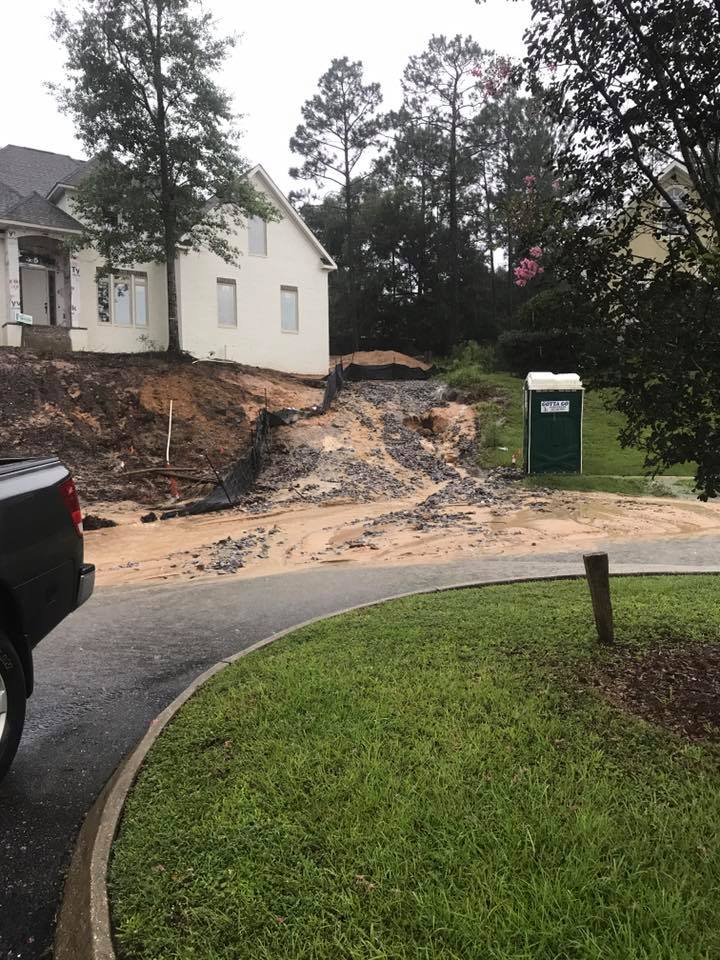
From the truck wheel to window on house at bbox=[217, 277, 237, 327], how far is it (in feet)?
79.3

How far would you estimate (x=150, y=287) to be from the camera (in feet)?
81.7

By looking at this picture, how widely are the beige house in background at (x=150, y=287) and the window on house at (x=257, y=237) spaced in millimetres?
41

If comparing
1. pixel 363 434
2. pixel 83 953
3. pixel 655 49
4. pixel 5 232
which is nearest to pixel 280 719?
pixel 83 953

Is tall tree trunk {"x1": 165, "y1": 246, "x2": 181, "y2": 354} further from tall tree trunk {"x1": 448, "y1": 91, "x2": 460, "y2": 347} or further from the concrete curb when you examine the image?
the concrete curb

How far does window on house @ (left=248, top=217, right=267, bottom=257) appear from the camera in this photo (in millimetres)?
27203

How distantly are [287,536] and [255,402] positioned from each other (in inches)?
429

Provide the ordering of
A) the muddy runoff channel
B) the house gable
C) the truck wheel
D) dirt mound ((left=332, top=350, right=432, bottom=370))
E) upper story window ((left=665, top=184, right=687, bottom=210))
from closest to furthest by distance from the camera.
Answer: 1. the truck wheel
2. upper story window ((left=665, top=184, right=687, bottom=210))
3. the muddy runoff channel
4. the house gable
5. dirt mound ((left=332, top=350, right=432, bottom=370))

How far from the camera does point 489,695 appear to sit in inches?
150

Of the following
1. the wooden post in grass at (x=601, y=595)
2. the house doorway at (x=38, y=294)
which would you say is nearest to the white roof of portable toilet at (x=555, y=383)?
the wooden post in grass at (x=601, y=595)

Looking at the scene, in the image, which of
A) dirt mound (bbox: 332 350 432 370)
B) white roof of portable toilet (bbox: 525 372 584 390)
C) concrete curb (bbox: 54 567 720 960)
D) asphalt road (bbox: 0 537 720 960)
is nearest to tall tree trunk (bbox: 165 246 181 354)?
dirt mound (bbox: 332 350 432 370)

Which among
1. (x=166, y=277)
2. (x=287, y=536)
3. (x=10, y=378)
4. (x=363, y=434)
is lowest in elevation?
(x=287, y=536)

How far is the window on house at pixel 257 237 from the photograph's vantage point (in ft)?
89.2

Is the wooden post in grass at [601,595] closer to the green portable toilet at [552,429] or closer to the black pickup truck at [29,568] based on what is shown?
the black pickup truck at [29,568]

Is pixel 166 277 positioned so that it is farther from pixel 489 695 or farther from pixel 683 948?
pixel 683 948
